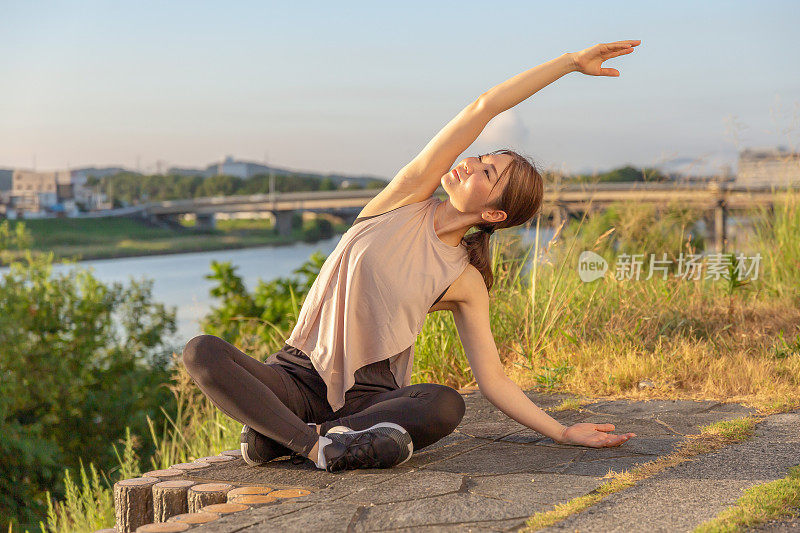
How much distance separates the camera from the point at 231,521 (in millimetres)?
1831

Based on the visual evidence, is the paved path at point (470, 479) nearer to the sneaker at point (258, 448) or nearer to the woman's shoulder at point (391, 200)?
the sneaker at point (258, 448)

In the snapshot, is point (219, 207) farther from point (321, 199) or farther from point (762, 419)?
point (762, 419)

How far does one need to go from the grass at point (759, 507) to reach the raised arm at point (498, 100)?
1.21 m

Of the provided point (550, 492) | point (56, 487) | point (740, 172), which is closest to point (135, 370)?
point (56, 487)

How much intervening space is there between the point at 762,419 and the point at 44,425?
6985 millimetres

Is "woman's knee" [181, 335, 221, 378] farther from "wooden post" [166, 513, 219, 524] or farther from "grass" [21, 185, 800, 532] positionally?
"grass" [21, 185, 800, 532]

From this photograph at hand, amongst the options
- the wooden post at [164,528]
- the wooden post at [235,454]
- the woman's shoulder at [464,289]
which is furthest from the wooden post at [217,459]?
the woman's shoulder at [464,289]

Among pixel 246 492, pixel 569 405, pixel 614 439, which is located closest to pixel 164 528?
pixel 246 492

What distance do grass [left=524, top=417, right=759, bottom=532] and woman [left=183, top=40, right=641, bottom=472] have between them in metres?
0.20

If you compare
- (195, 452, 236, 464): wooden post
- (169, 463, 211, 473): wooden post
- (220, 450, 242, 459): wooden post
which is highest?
(169, 463, 211, 473): wooden post

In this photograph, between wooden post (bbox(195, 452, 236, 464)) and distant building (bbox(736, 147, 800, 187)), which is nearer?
wooden post (bbox(195, 452, 236, 464))

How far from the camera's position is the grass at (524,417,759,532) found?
1.78 meters

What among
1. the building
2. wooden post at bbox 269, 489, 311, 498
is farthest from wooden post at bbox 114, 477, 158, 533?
the building

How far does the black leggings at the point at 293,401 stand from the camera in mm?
2197
